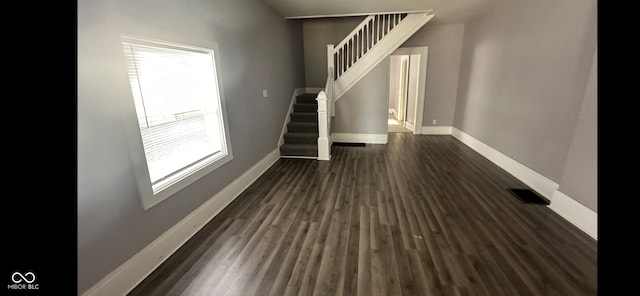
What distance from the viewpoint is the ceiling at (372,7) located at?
3627 millimetres

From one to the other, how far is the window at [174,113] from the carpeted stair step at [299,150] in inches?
67.9

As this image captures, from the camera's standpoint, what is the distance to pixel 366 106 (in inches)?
204

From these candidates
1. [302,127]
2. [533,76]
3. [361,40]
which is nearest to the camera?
[533,76]

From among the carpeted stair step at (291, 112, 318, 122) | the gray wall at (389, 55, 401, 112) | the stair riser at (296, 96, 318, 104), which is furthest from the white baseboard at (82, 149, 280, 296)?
the gray wall at (389, 55, 401, 112)

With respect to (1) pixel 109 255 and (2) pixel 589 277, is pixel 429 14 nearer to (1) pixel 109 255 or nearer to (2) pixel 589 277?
(2) pixel 589 277

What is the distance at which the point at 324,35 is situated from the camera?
5.68 metres

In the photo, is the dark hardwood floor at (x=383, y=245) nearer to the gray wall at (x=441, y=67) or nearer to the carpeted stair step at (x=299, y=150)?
the carpeted stair step at (x=299, y=150)

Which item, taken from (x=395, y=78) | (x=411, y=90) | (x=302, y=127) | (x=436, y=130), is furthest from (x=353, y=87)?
(x=395, y=78)

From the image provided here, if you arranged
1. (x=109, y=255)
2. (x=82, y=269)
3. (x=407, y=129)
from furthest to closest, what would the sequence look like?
(x=407, y=129) < (x=109, y=255) < (x=82, y=269)

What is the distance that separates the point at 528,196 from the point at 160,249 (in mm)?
3922

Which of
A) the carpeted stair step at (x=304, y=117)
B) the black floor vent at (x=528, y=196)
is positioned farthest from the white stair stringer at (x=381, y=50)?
the black floor vent at (x=528, y=196)

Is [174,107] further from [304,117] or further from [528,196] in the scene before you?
[528,196]
